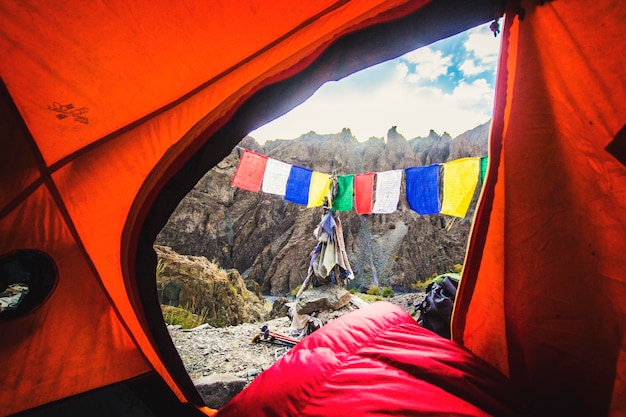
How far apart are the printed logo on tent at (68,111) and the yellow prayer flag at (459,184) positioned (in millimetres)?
5576

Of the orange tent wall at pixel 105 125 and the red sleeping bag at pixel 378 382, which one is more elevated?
the orange tent wall at pixel 105 125

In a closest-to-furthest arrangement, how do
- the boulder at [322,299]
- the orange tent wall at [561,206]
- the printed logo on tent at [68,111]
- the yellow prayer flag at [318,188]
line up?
1. the orange tent wall at [561,206]
2. the printed logo on tent at [68,111]
3. the boulder at [322,299]
4. the yellow prayer flag at [318,188]

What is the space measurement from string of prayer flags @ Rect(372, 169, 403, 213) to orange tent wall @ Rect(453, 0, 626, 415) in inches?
182

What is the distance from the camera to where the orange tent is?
87 centimetres

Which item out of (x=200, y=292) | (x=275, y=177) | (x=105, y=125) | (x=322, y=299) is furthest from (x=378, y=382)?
(x=200, y=292)

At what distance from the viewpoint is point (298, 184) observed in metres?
5.86

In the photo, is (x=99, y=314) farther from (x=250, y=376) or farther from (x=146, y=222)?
(x=250, y=376)

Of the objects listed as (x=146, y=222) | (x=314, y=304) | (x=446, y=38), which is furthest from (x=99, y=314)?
(x=314, y=304)

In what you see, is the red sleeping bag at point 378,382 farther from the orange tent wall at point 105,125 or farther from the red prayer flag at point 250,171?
the red prayer flag at point 250,171

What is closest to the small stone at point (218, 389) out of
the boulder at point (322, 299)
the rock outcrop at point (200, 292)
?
the boulder at point (322, 299)

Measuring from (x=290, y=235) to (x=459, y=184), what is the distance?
16181 millimetres

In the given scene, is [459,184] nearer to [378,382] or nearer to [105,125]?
[378,382]

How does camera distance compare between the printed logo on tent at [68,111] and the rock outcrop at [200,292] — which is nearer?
the printed logo on tent at [68,111]

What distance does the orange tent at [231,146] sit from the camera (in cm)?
87
